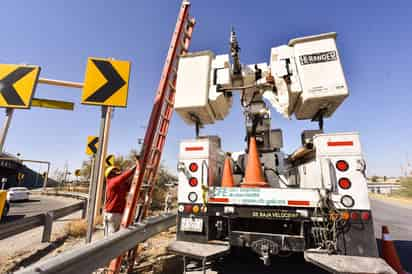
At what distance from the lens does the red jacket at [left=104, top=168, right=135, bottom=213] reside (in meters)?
3.94

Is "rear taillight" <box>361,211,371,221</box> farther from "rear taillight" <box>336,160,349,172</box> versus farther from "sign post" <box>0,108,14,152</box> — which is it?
"sign post" <box>0,108,14,152</box>

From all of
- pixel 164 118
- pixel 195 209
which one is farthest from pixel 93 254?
pixel 164 118

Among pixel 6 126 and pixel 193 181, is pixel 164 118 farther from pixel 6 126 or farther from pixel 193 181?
pixel 6 126

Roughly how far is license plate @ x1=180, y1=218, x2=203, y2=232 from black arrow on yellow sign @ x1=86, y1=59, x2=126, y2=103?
2183 mm

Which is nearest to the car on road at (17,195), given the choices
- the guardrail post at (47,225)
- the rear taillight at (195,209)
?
the guardrail post at (47,225)

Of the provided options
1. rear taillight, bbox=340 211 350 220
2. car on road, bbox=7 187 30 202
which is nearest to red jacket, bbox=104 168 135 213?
rear taillight, bbox=340 211 350 220

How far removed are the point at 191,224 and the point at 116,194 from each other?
1.74 meters

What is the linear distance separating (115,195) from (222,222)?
2183 millimetres

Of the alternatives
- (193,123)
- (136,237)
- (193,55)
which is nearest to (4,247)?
(136,237)

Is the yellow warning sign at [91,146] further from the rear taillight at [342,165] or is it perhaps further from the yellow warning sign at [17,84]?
the rear taillight at [342,165]

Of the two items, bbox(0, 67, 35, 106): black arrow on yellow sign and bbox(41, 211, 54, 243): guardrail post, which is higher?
bbox(0, 67, 35, 106): black arrow on yellow sign

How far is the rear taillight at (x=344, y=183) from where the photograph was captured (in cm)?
271

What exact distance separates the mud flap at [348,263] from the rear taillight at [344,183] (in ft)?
2.76

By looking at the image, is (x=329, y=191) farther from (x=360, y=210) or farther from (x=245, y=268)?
(x=245, y=268)
